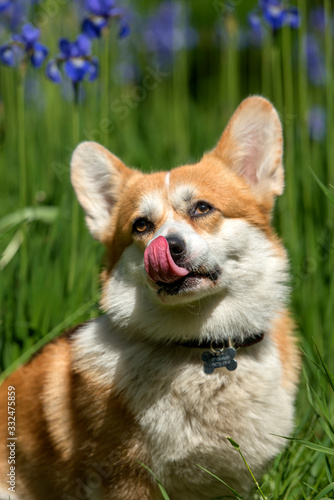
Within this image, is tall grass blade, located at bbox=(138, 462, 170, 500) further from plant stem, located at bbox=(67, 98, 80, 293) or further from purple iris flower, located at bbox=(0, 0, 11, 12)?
purple iris flower, located at bbox=(0, 0, 11, 12)

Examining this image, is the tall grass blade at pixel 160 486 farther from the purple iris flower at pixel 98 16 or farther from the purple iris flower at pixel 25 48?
the purple iris flower at pixel 98 16

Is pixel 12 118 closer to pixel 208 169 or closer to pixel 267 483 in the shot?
pixel 208 169

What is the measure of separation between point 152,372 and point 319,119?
4.60 m

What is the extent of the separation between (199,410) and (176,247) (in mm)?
651

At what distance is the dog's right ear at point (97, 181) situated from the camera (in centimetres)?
295

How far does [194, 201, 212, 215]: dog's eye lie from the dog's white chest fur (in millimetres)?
580

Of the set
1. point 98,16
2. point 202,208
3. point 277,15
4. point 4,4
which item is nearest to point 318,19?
point 277,15

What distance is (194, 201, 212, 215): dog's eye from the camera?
2.59 meters

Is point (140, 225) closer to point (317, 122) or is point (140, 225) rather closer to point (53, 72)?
point (53, 72)

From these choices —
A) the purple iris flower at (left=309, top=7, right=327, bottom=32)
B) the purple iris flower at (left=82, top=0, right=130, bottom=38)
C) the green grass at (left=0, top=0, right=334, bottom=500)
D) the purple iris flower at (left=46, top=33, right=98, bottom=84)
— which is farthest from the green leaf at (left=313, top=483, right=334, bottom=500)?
the purple iris flower at (left=309, top=7, right=327, bottom=32)

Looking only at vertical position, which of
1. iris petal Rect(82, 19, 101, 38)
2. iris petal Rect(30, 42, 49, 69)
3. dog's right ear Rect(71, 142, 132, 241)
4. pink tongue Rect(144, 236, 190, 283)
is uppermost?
iris petal Rect(82, 19, 101, 38)

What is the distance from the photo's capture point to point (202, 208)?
2.60 m

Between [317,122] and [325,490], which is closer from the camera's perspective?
[325,490]

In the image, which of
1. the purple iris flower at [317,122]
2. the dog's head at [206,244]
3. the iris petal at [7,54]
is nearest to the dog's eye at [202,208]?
the dog's head at [206,244]
